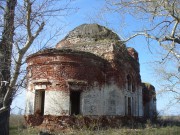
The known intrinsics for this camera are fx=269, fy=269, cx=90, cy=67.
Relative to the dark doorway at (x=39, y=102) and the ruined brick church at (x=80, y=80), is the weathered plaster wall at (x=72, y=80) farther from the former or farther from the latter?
the dark doorway at (x=39, y=102)

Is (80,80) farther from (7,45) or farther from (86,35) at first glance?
(7,45)

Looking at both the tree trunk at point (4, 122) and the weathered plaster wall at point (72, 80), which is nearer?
the tree trunk at point (4, 122)

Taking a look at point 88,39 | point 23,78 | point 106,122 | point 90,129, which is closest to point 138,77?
point 88,39

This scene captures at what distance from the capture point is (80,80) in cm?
1547

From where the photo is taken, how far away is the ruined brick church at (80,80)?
15117mm

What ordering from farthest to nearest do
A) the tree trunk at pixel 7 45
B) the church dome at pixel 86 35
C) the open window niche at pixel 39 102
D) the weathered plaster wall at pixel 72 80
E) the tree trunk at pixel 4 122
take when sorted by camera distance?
the church dome at pixel 86 35 < the open window niche at pixel 39 102 < the weathered plaster wall at pixel 72 80 < the tree trunk at pixel 4 122 < the tree trunk at pixel 7 45

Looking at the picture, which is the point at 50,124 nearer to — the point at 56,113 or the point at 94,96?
the point at 56,113

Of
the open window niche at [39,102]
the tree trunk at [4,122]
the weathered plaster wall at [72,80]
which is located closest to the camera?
the tree trunk at [4,122]

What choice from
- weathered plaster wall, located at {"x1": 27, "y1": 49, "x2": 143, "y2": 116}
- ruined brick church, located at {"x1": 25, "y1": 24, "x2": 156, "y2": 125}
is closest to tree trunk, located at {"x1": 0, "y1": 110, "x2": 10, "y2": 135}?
ruined brick church, located at {"x1": 25, "y1": 24, "x2": 156, "y2": 125}

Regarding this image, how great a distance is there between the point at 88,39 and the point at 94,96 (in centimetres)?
518

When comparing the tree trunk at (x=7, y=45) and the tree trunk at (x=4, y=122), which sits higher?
the tree trunk at (x=7, y=45)

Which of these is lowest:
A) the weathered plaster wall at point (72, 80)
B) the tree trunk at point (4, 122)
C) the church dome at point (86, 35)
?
the tree trunk at point (4, 122)

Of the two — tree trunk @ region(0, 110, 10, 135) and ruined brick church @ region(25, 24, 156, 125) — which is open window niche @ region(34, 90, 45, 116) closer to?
ruined brick church @ region(25, 24, 156, 125)

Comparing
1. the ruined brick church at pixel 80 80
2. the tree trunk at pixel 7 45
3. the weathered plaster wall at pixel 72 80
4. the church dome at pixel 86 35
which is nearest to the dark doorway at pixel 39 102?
the ruined brick church at pixel 80 80
